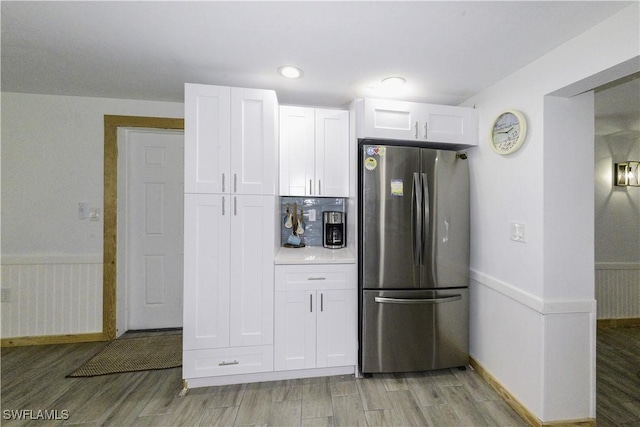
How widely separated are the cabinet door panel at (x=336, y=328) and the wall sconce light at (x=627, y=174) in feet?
10.9

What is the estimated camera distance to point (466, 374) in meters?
2.07

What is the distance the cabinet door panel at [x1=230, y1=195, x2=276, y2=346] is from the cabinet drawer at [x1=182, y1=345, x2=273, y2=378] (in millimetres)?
68

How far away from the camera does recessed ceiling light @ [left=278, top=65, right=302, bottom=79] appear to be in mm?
1778

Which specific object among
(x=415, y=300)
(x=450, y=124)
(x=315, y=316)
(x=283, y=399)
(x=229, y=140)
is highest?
(x=450, y=124)

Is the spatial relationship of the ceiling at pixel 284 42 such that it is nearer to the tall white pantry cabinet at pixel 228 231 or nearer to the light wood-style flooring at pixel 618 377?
the tall white pantry cabinet at pixel 228 231

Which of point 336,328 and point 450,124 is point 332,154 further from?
point 336,328

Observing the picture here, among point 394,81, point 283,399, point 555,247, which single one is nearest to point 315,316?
point 283,399

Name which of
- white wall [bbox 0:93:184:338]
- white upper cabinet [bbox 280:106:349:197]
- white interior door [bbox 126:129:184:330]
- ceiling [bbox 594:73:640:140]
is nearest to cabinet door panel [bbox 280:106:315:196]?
white upper cabinet [bbox 280:106:349:197]

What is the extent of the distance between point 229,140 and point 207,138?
6.2 inches

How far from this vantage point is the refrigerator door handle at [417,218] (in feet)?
6.53

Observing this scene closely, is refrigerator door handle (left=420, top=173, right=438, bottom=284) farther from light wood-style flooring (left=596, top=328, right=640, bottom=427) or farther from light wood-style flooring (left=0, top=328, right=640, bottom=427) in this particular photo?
light wood-style flooring (left=596, top=328, right=640, bottom=427)

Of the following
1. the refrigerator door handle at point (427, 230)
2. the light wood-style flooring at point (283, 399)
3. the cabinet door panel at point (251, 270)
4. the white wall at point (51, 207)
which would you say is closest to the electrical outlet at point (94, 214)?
the white wall at point (51, 207)

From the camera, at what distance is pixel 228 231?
6.14ft

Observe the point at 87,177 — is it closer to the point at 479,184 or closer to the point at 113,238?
the point at 113,238
